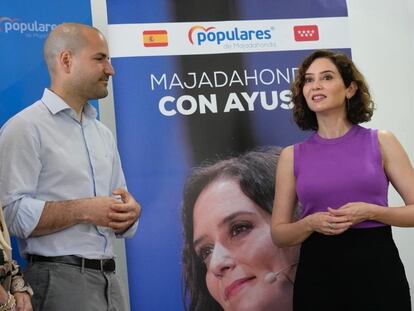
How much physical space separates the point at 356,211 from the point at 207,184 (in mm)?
1155

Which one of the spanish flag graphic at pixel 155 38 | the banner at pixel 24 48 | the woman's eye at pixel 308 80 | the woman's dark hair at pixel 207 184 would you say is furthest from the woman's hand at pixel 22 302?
the spanish flag graphic at pixel 155 38

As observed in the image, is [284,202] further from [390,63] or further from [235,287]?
[390,63]

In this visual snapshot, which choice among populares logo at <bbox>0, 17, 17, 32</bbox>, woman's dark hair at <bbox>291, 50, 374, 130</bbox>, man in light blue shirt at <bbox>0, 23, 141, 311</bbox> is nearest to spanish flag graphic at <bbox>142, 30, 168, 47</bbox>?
populares logo at <bbox>0, 17, 17, 32</bbox>

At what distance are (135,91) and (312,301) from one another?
157 cm

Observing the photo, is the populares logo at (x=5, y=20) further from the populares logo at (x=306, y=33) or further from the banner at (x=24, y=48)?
the populares logo at (x=306, y=33)

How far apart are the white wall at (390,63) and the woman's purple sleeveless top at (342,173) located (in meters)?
1.43

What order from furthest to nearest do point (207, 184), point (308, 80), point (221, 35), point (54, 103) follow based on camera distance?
point (221, 35)
point (207, 184)
point (308, 80)
point (54, 103)

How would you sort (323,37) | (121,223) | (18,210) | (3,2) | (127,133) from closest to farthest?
(18,210) → (121,223) → (3,2) → (127,133) → (323,37)

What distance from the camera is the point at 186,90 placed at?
3736mm

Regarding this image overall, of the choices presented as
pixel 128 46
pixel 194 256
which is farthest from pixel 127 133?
pixel 194 256

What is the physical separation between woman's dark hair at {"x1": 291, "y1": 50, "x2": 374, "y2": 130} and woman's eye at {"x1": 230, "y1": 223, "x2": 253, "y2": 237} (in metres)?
0.70

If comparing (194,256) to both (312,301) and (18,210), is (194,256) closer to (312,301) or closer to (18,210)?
(312,301)

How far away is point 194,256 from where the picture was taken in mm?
3602

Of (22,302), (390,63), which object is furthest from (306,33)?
(22,302)
